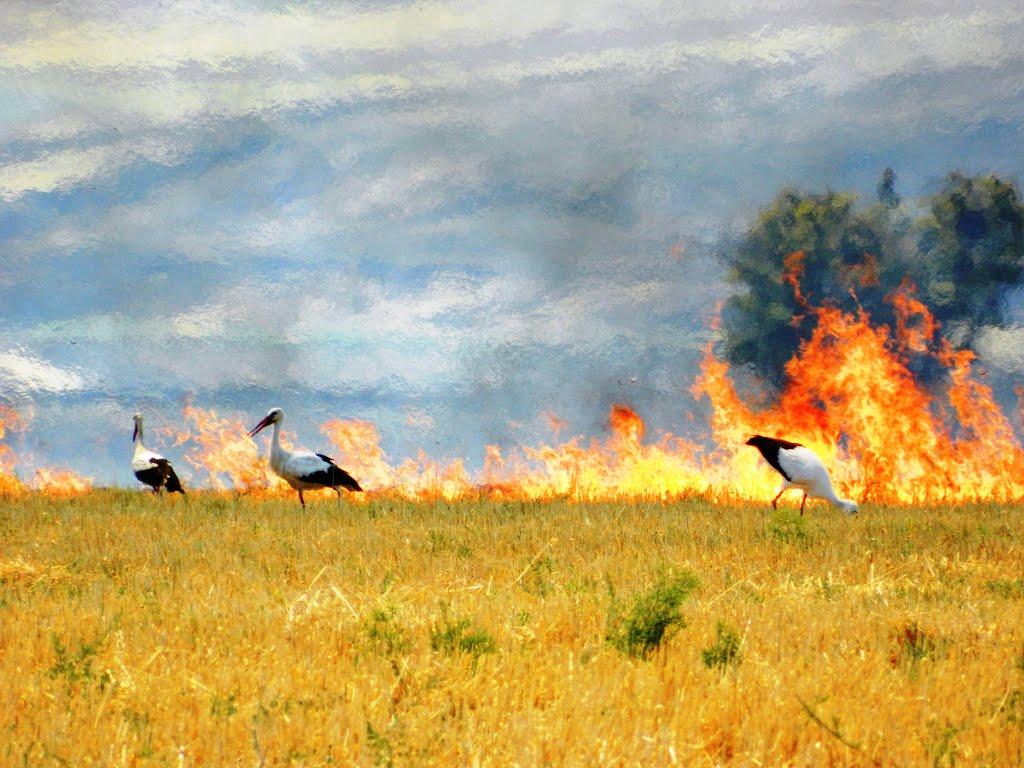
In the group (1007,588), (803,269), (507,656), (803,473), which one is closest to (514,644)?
(507,656)

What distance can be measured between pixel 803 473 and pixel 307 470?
30.0 feet

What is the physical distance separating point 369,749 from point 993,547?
1168 cm

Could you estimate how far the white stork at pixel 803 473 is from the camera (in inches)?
778

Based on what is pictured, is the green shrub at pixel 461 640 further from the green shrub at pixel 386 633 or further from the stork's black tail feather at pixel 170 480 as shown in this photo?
the stork's black tail feather at pixel 170 480

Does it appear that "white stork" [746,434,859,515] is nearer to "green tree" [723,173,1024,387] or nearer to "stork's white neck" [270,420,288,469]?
"stork's white neck" [270,420,288,469]

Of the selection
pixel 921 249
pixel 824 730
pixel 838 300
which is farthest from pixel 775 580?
pixel 921 249

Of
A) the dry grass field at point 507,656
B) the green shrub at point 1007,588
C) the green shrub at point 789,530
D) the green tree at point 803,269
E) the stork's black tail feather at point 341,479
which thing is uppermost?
the green tree at point 803,269

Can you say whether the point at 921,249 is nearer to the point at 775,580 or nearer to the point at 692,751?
the point at 775,580

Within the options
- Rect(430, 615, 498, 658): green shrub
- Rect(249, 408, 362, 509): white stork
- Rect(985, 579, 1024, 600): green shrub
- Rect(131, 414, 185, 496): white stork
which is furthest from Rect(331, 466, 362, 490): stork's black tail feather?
Rect(430, 615, 498, 658): green shrub

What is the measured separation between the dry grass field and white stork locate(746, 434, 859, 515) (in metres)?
5.26

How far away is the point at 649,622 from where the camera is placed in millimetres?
8234

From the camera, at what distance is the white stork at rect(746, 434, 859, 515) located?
64.8 ft

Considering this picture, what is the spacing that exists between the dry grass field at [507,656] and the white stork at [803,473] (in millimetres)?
5259

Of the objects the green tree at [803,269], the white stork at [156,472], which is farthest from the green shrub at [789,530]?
the green tree at [803,269]
